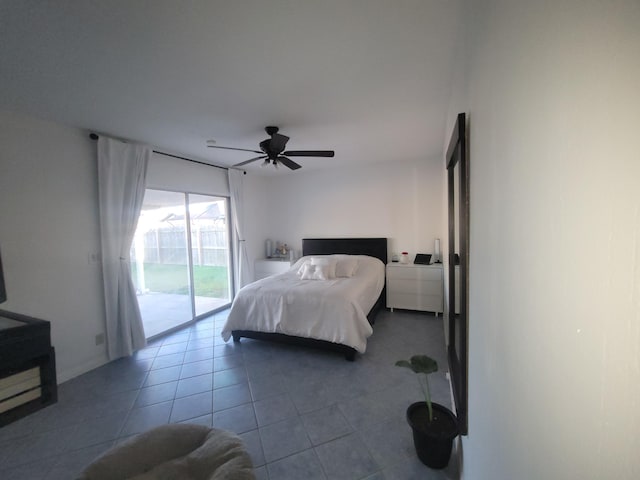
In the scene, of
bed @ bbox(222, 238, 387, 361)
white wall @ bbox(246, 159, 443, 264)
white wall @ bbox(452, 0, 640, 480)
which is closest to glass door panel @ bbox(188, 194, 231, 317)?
white wall @ bbox(246, 159, 443, 264)

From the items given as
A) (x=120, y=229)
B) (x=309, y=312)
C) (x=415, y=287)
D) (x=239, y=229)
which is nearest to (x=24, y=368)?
(x=120, y=229)

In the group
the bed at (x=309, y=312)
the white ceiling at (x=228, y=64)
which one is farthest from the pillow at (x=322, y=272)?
the white ceiling at (x=228, y=64)

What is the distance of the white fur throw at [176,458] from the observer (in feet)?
4.50

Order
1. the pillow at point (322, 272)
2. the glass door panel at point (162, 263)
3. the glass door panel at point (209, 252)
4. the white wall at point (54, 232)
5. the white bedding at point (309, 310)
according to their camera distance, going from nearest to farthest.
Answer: the white wall at point (54, 232), the white bedding at point (309, 310), the glass door panel at point (162, 263), the pillow at point (322, 272), the glass door panel at point (209, 252)

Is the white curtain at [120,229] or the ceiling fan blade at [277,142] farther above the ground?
the ceiling fan blade at [277,142]

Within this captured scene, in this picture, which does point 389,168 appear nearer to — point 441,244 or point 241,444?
point 441,244

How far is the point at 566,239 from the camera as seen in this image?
1.33 ft

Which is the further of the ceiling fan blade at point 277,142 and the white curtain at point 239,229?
the white curtain at point 239,229

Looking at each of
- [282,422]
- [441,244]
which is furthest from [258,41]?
[441,244]

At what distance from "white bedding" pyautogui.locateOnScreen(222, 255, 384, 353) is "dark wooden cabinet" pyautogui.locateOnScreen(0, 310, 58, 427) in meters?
1.59

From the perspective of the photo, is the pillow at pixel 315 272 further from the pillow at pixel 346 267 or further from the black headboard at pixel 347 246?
the black headboard at pixel 347 246

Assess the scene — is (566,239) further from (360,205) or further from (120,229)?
(360,205)

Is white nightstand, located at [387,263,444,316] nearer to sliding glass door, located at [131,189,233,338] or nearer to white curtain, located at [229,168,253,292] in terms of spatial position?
white curtain, located at [229,168,253,292]

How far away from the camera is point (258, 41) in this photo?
4.99 ft
